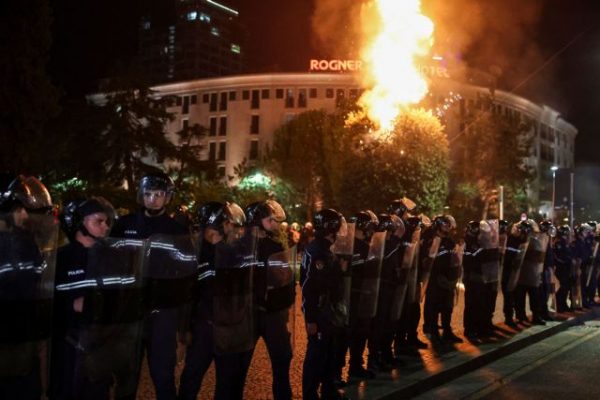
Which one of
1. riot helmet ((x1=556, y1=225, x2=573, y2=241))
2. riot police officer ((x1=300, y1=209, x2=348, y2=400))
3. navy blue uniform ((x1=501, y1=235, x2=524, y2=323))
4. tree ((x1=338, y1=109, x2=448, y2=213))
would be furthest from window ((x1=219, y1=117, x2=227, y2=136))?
riot police officer ((x1=300, y1=209, x2=348, y2=400))

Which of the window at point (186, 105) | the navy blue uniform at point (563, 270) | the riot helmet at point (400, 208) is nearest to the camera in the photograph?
the riot helmet at point (400, 208)

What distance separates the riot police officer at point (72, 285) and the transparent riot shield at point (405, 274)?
13.8ft

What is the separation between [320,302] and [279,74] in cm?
6792

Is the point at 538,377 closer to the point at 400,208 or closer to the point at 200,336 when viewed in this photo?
the point at 400,208

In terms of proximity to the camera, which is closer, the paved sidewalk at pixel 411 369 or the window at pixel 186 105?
the paved sidewalk at pixel 411 369

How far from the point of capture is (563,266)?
13344 mm

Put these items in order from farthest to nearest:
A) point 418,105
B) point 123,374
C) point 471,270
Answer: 1. point 418,105
2. point 471,270
3. point 123,374

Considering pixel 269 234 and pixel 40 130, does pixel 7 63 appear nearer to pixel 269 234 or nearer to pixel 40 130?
pixel 40 130

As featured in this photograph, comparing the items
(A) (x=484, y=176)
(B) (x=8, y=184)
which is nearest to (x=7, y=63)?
(B) (x=8, y=184)

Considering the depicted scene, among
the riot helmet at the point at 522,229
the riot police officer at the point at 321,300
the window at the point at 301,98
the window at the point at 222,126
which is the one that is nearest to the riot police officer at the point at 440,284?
the riot helmet at the point at 522,229

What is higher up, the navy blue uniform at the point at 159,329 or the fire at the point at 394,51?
the fire at the point at 394,51

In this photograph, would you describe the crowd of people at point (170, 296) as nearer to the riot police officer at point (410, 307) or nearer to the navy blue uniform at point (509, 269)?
the riot police officer at point (410, 307)

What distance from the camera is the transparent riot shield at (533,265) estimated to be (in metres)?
11.5

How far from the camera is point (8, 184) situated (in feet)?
16.4
